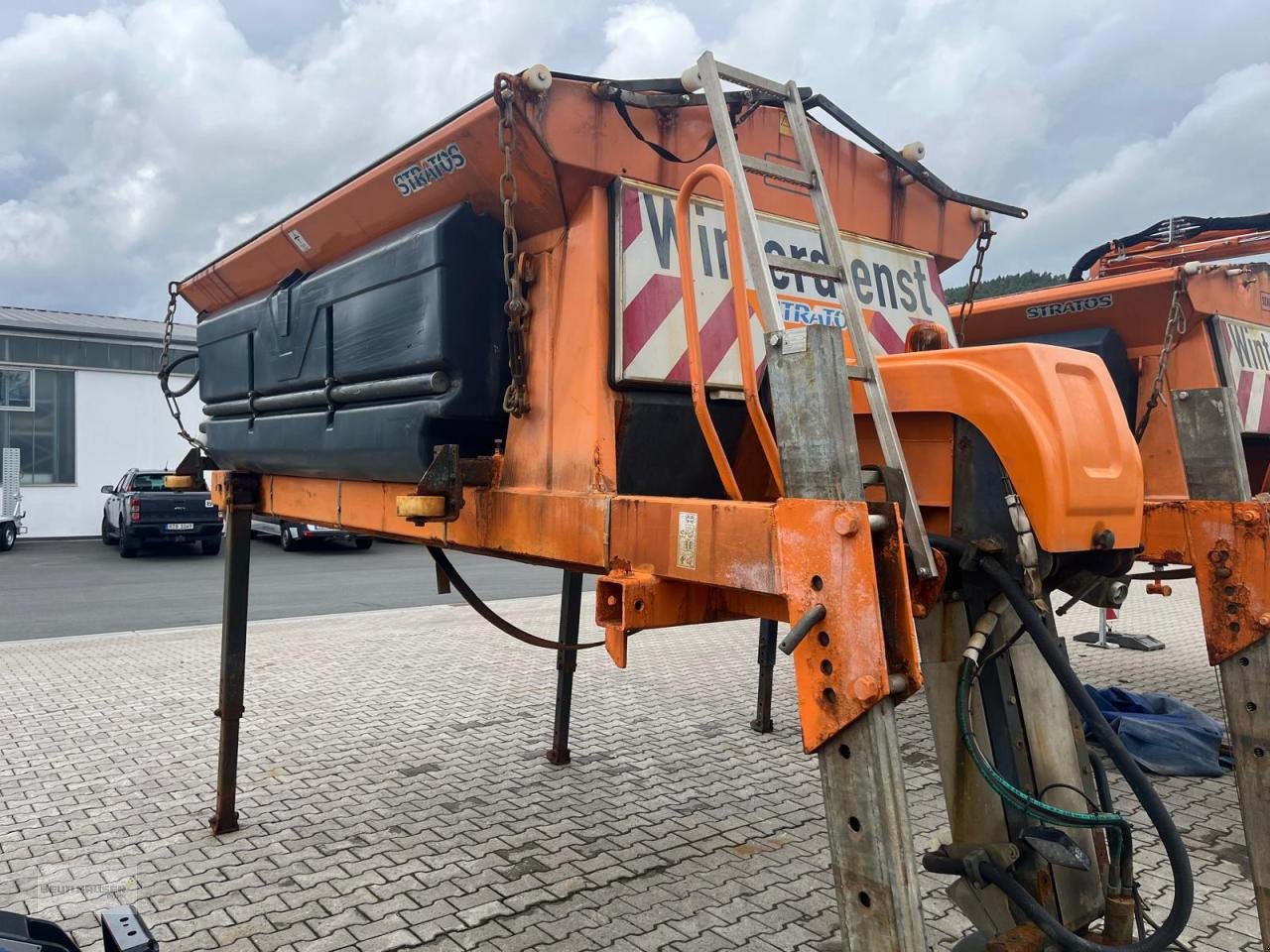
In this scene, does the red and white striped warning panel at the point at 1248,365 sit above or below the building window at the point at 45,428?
below

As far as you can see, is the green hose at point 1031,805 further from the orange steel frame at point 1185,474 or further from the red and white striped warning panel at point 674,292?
the orange steel frame at point 1185,474

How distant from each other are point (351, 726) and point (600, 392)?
4125 mm

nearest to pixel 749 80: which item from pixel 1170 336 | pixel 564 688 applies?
pixel 1170 336

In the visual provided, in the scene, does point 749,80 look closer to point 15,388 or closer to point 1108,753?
point 1108,753

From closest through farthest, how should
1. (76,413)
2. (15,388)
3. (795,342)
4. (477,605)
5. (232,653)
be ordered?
(795,342)
(477,605)
(232,653)
(15,388)
(76,413)

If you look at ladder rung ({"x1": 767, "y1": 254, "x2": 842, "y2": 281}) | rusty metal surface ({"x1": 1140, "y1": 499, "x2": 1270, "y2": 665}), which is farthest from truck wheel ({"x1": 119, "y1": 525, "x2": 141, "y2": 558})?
ladder rung ({"x1": 767, "y1": 254, "x2": 842, "y2": 281})

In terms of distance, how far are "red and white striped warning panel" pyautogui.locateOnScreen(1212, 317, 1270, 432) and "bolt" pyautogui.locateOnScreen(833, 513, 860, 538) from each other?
11.3ft

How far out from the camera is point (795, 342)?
60.6 inches

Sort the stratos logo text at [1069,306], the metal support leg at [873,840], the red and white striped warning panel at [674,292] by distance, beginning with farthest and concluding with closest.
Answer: the stratos logo text at [1069,306] < the red and white striped warning panel at [674,292] < the metal support leg at [873,840]

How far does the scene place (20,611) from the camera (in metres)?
10.3

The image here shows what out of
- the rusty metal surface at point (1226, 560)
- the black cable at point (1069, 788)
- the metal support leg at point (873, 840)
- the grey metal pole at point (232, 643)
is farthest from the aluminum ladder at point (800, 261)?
the grey metal pole at point (232, 643)

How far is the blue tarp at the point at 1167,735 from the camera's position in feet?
15.7

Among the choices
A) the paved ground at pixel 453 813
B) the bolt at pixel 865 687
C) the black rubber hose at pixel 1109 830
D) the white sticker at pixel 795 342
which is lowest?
the paved ground at pixel 453 813

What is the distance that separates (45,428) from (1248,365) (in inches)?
844
